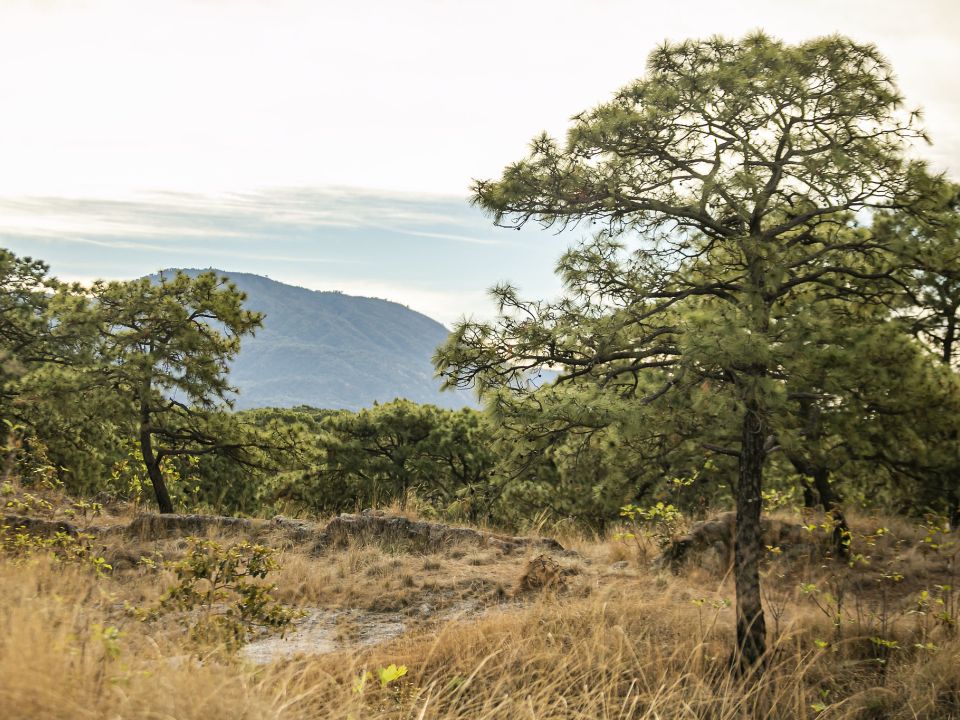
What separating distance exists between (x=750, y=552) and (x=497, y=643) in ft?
7.61

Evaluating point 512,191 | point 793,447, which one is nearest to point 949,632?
point 793,447

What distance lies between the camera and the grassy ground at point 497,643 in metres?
3.25

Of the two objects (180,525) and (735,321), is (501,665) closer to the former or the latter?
(735,321)

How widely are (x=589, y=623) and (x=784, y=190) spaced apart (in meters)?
4.24

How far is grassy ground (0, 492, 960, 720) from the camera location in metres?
3.25

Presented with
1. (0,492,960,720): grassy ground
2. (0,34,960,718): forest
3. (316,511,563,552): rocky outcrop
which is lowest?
(316,511,563,552): rocky outcrop

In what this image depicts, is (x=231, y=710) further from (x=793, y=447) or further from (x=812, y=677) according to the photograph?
(x=812, y=677)

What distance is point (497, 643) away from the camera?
20.3 ft

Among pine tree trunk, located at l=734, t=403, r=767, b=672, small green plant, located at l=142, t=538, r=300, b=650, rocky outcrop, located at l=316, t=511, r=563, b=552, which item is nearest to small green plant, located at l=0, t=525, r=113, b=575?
small green plant, located at l=142, t=538, r=300, b=650

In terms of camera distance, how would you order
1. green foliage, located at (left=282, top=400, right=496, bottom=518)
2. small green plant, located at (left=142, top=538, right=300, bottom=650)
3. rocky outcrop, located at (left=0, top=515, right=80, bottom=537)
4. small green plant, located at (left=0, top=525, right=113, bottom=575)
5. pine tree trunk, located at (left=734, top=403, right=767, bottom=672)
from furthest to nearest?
green foliage, located at (left=282, top=400, right=496, bottom=518) → rocky outcrop, located at (left=0, top=515, right=80, bottom=537) → pine tree trunk, located at (left=734, top=403, right=767, bottom=672) → small green plant, located at (left=0, top=525, right=113, bottom=575) → small green plant, located at (left=142, top=538, right=300, bottom=650)

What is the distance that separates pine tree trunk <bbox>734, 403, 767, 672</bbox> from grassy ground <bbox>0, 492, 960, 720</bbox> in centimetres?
20

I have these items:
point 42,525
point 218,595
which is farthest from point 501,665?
point 42,525

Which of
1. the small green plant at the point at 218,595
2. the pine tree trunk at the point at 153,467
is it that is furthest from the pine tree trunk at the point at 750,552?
the pine tree trunk at the point at 153,467

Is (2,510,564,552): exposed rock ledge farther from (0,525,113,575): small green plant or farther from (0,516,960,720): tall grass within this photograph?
(0,525,113,575): small green plant
